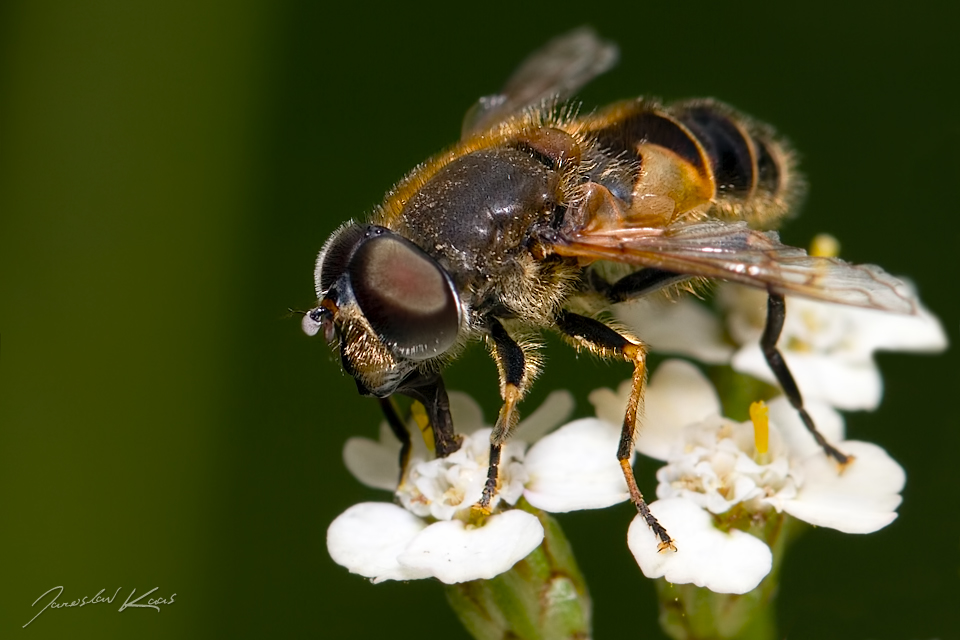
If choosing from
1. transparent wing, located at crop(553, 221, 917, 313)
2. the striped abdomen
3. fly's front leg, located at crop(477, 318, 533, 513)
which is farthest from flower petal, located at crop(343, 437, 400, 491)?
the striped abdomen

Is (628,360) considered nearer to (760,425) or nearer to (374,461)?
(760,425)

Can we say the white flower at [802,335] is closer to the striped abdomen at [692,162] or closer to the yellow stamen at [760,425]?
the striped abdomen at [692,162]

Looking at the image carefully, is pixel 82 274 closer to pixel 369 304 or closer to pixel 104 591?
pixel 104 591

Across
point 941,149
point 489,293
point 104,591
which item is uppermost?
point 489,293

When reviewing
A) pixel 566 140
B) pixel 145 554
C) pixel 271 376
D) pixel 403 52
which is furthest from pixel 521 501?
pixel 403 52

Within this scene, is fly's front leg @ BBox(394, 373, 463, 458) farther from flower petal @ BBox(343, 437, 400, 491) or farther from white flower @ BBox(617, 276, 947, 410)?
white flower @ BBox(617, 276, 947, 410)

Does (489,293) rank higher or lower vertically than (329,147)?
higher
